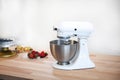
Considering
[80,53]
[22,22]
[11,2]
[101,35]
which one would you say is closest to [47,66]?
[80,53]

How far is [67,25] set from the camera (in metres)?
1.05

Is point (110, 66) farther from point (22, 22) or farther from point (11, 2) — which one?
point (11, 2)

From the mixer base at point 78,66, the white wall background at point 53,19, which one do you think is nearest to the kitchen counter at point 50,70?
the mixer base at point 78,66

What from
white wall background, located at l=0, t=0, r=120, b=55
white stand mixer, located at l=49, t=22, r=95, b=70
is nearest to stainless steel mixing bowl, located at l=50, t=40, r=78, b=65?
white stand mixer, located at l=49, t=22, r=95, b=70

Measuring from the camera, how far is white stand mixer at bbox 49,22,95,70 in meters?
1.05

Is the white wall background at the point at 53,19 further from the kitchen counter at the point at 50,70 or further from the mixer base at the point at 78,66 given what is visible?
the mixer base at the point at 78,66

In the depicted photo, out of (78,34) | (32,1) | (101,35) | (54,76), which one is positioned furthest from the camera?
(32,1)

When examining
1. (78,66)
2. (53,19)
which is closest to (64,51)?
(78,66)

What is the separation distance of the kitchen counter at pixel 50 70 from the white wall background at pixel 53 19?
192 millimetres

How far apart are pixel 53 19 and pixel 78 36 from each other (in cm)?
48

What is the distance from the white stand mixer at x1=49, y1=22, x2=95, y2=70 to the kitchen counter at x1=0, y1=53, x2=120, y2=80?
5 centimetres

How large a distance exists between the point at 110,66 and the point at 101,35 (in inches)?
14.1

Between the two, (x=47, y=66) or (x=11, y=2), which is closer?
(x=47, y=66)

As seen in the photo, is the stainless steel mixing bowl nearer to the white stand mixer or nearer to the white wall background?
the white stand mixer
